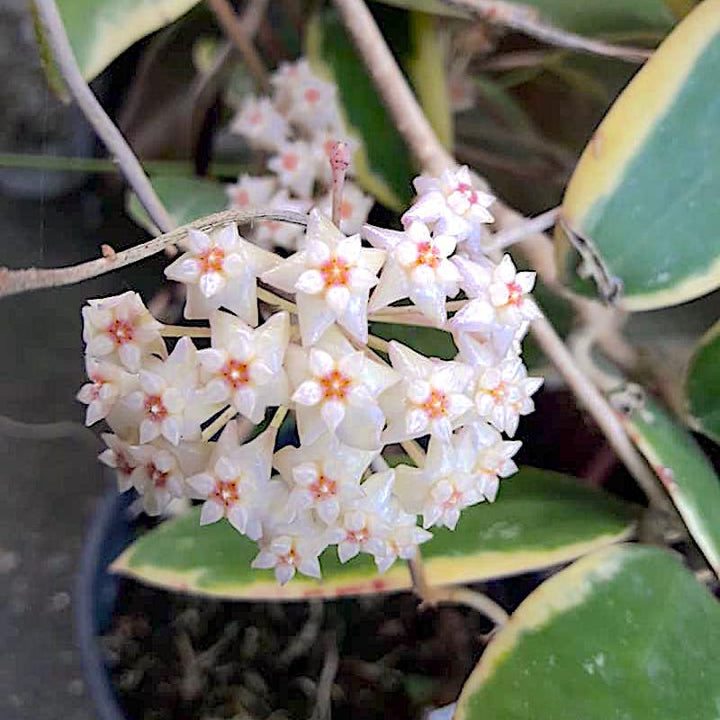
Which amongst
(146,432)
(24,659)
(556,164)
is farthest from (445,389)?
(556,164)

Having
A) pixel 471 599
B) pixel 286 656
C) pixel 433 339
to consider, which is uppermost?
pixel 433 339

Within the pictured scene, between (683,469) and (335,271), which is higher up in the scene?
(335,271)

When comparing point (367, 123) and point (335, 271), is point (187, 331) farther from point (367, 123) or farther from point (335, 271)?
point (367, 123)

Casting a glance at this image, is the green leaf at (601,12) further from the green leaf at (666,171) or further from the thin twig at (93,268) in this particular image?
the thin twig at (93,268)

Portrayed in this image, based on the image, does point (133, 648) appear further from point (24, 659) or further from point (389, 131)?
point (389, 131)

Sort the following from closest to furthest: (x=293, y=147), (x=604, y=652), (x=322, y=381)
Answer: (x=322, y=381), (x=604, y=652), (x=293, y=147)

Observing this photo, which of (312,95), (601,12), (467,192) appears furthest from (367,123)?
(467,192)

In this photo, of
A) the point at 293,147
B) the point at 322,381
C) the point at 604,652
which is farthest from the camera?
the point at 293,147
